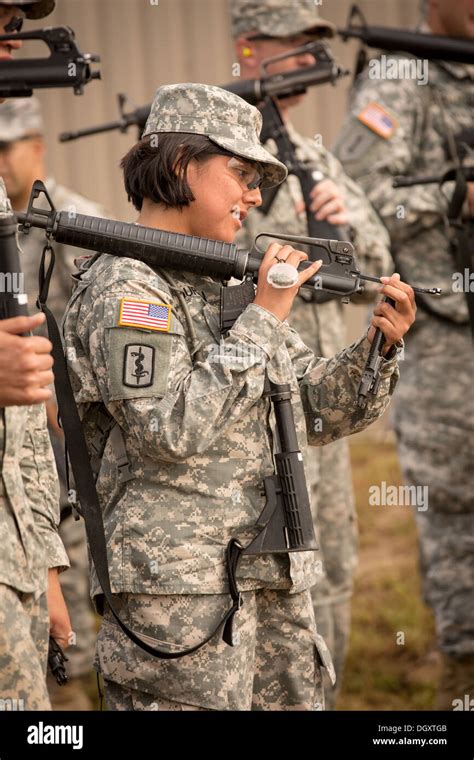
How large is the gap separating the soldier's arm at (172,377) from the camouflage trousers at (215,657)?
15.5 inches

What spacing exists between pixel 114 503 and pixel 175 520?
7.2 inches

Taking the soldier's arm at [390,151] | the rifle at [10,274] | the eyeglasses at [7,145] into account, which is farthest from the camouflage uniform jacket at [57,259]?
the rifle at [10,274]

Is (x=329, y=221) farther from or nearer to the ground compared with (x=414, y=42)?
nearer to the ground

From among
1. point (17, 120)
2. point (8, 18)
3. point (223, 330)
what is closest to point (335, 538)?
point (223, 330)

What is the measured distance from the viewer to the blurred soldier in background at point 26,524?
2484 mm

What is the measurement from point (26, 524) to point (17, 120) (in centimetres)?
309

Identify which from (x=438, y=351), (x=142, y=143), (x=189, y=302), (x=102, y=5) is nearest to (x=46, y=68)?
(x=142, y=143)

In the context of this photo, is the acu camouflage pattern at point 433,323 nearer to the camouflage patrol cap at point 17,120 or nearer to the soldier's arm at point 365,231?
the soldier's arm at point 365,231

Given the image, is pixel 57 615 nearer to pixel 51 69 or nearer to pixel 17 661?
pixel 17 661

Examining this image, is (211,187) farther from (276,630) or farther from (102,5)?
(102,5)

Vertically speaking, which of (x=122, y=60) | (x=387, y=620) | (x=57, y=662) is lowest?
(x=387, y=620)

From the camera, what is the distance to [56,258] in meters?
5.37

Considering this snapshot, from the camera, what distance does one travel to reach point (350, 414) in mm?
3232

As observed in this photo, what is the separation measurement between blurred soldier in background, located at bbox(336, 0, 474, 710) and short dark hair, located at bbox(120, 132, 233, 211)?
2.12 metres
